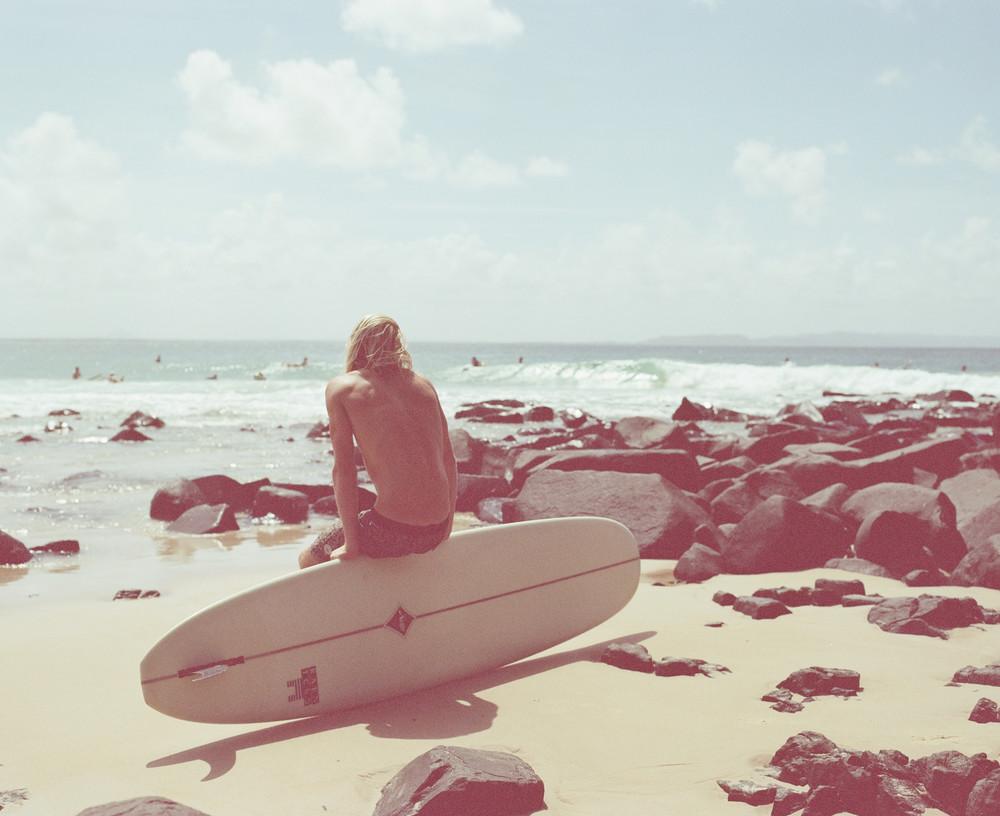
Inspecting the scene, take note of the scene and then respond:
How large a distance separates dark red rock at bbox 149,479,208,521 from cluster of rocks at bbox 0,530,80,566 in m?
1.68

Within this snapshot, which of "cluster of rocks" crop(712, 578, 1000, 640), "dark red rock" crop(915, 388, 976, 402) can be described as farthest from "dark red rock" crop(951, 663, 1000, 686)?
"dark red rock" crop(915, 388, 976, 402)

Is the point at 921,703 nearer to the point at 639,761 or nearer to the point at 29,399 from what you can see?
the point at 639,761

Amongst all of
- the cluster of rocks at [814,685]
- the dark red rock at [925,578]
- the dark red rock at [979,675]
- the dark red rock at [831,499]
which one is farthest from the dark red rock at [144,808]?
the dark red rock at [831,499]

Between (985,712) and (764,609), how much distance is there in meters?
1.81

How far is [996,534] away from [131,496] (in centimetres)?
840

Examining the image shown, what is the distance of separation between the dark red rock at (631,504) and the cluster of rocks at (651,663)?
2663mm

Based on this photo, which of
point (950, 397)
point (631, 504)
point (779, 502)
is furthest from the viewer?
point (950, 397)

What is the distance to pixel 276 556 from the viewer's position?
25.2 feet

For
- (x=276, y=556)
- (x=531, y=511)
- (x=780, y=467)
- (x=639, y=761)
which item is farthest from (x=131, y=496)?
(x=639, y=761)

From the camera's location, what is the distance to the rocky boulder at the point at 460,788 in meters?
2.94

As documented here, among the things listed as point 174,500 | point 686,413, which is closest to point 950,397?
point 686,413

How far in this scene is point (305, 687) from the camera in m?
4.27

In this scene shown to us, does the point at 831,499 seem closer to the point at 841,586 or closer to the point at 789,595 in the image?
the point at 841,586

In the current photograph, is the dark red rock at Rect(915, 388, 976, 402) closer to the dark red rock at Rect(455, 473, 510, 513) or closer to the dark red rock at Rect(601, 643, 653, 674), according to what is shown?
the dark red rock at Rect(455, 473, 510, 513)
